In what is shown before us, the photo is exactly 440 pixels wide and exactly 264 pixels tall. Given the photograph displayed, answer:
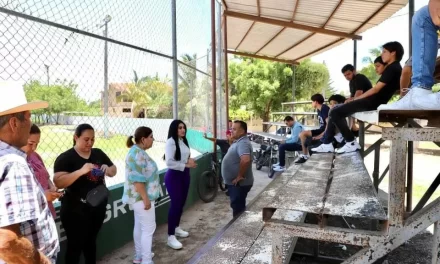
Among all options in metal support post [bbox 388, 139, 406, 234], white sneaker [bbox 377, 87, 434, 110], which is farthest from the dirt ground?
white sneaker [bbox 377, 87, 434, 110]

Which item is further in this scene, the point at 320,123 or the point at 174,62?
the point at 320,123

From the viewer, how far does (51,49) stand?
106 inches

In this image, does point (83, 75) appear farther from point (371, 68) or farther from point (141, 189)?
point (371, 68)

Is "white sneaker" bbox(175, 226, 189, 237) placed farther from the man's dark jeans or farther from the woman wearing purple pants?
the man's dark jeans

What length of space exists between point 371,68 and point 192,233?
109ft

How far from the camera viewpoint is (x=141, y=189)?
3262 millimetres

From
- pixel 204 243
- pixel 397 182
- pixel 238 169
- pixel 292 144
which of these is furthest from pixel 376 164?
pixel 397 182

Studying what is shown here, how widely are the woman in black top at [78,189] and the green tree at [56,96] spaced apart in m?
0.52

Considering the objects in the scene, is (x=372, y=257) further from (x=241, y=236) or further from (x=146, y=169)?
(x=146, y=169)

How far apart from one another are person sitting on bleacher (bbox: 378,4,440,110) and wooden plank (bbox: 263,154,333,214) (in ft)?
2.28

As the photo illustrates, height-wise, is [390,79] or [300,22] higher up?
[300,22]

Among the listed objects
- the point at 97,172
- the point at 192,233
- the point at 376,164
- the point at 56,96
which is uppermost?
the point at 56,96

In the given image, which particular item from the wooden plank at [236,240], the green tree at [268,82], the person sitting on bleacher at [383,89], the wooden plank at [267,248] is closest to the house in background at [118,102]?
the wooden plank at [236,240]

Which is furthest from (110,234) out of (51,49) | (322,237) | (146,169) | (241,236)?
(322,237)
